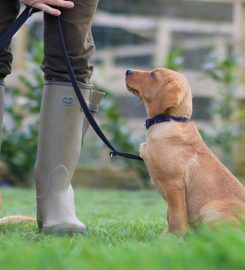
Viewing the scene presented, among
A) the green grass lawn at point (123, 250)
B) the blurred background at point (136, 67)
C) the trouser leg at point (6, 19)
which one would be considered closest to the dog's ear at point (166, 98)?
the green grass lawn at point (123, 250)

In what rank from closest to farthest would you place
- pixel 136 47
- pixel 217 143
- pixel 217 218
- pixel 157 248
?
1. pixel 157 248
2. pixel 217 218
3. pixel 217 143
4. pixel 136 47

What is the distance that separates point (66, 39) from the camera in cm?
322

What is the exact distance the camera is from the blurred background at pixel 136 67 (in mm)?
7445

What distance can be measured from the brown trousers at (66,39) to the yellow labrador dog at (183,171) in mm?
398

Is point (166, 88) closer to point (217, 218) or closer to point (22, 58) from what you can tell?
point (217, 218)

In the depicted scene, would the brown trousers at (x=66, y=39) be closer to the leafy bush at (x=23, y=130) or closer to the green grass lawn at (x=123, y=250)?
the green grass lawn at (x=123, y=250)

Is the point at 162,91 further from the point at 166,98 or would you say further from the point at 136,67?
the point at 136,67

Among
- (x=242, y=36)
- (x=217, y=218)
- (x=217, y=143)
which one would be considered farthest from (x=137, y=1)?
(x=217, y=218)

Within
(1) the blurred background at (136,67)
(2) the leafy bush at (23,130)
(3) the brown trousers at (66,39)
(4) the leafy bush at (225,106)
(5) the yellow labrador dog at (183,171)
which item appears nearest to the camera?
(5) the yellow labrador dog at (183,171)

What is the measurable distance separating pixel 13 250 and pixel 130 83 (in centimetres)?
153

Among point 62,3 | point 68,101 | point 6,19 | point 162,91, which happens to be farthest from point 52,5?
point 162,91

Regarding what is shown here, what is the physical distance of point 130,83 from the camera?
3.56 meters

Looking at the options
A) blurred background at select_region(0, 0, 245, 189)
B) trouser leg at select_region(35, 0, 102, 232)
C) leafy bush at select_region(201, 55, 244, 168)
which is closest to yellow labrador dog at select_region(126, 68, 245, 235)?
trouser leg at select_region(35, 0, 102, 232)

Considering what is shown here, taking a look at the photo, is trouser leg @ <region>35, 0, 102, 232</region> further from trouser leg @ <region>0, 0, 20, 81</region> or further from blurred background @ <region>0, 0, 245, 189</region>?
blurred background @ <region>0, 0, 245, 189</region>
